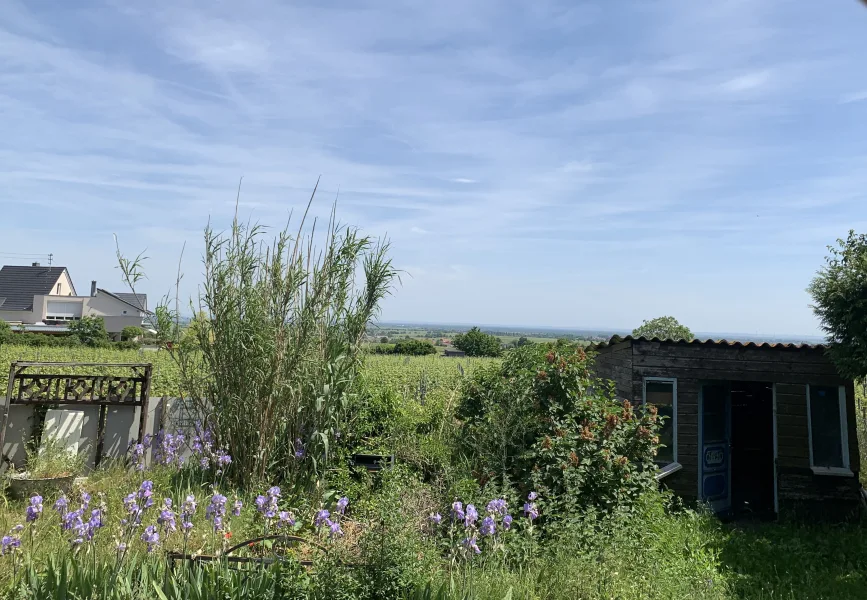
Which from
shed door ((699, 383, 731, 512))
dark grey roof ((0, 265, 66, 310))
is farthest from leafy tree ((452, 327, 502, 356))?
dark grey roof ((0, 265, 66, 310))

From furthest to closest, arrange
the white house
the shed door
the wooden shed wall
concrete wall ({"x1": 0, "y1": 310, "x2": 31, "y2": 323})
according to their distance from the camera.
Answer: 1. the white house
2. concrete wall ({"x1": 0, "y1": 310, "x2": 31, "y2": 323})
3. the wooden shed wall
4. the shed door

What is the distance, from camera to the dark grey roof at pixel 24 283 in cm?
4806

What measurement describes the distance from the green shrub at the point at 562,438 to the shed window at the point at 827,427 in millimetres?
3334

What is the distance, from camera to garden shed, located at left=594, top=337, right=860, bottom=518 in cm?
771

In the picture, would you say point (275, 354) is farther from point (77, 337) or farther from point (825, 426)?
point (77, 337)

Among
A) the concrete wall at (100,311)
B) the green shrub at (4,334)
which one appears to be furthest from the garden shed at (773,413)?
the concrete wall at (100,311)

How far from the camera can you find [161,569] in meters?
3.44

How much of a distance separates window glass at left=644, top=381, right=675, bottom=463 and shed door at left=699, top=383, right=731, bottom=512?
1.44 ft

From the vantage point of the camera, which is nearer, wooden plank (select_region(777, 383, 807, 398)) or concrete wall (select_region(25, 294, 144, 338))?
wooden plank (select_region(777, 383, 807, 398))

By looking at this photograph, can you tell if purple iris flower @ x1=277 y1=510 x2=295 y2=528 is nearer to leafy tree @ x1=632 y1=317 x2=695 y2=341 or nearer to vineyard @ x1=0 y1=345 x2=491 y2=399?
vineyard @ x1=0 y1=345 x2=491 y2=399

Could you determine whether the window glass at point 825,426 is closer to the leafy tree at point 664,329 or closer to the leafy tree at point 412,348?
the leafy tree at point 664,329

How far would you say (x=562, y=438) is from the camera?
563cm

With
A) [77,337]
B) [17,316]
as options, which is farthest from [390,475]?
[17,316]

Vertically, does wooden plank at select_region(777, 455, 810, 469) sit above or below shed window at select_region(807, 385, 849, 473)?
below
